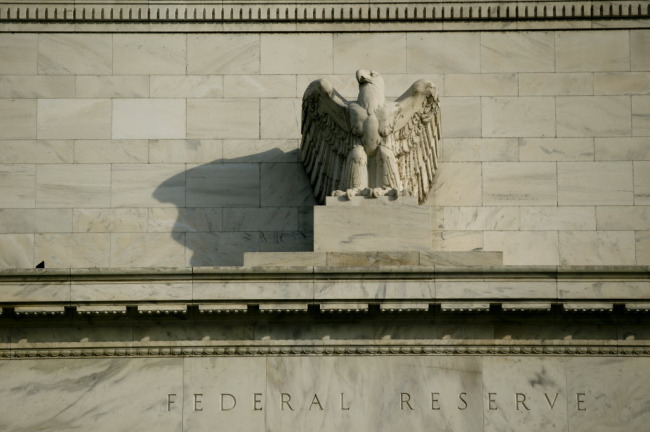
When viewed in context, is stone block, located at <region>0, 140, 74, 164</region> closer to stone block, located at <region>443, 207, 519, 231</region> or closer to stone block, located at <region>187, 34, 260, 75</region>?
stone block, located at <region>187, 34, 260, 75</region>

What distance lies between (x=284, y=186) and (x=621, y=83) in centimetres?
579

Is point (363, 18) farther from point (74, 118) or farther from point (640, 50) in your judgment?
point (74, 118)

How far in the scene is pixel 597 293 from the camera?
25.8 m

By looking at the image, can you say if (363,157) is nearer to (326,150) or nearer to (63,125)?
(326,150)

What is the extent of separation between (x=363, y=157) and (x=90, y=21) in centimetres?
574

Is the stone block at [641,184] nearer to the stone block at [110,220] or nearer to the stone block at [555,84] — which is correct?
the stone block at [555,84]

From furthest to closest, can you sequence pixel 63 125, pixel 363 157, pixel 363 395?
1. pixel 63 125
2. pixel 363 157
3. pixel 363 395

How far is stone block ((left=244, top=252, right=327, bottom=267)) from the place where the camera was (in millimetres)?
26578

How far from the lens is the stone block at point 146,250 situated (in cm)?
2895

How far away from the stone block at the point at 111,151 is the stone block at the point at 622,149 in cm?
735

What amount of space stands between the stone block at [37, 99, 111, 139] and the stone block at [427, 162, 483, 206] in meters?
5.40

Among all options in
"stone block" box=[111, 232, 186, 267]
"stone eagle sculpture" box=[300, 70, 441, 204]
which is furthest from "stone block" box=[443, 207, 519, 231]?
"stone block" box=[111, 232, 186, 267]

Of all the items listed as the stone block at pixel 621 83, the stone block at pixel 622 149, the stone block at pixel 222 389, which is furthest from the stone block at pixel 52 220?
the stone block at pixel 621 83

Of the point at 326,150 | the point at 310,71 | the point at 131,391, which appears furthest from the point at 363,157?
the point at 131,391
